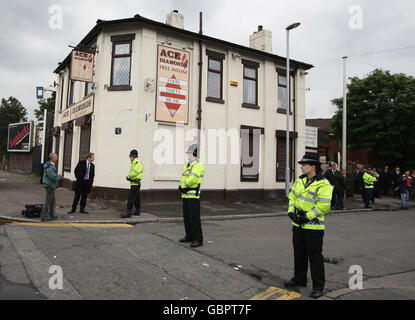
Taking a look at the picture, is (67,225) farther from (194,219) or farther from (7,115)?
(7,115)

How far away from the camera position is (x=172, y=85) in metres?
13.3

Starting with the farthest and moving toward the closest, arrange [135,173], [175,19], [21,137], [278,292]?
[21,137] → [175,19] → [135,173] → [278,292]

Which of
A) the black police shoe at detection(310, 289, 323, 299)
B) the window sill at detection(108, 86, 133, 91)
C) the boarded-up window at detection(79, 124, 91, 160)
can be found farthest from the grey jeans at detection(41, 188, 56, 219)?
the black police shoe at detection(310, 289, 323, 299)

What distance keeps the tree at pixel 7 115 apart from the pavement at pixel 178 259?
48313mm

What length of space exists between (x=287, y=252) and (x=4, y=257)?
4.91 metres

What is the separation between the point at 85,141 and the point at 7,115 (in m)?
45.4

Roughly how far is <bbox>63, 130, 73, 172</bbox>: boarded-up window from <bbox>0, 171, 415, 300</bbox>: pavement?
7255mm

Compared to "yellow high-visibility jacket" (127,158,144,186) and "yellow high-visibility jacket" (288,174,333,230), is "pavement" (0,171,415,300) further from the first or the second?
"yellow high-visibility jacket" (127,158,144,186)

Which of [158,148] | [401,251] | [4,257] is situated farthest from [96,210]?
[401,251]

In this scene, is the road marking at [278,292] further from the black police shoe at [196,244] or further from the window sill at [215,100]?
the window sill at [215,100]

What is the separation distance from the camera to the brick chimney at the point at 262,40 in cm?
→ 1661

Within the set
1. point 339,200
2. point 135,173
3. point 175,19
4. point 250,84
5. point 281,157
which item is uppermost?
point 175,19

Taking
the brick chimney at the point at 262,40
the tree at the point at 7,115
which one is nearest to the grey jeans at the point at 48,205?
the brick chimney at the point at 262,40

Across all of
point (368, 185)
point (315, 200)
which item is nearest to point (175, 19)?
point (368, 185)
